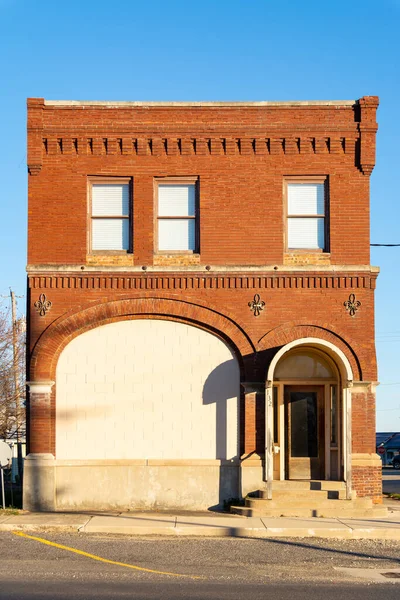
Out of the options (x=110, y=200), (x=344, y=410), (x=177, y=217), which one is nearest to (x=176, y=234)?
(x=177, y=217)

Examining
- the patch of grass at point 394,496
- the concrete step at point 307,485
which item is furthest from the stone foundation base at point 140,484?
the patch of grass at point 394,496

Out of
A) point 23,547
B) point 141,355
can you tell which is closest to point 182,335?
point 141,355

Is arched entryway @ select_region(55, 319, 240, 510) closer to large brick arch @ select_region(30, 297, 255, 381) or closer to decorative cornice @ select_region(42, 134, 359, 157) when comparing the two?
large brick arch @ select_region(30, 297, 255, 381)

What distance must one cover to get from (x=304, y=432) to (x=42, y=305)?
6.74m

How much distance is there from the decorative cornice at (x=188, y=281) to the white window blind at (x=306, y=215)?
0.83 m

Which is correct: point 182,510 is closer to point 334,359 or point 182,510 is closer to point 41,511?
point 41,511

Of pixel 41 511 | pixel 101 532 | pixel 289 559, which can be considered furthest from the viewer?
pixel 41 511

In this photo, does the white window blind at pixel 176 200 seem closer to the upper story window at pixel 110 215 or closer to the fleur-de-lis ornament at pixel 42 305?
the upper story window at pixel 110 215

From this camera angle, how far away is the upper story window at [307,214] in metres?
21.3

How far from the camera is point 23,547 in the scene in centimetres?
1581

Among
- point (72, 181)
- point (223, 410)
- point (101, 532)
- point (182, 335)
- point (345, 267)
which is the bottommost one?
point (101, 532)

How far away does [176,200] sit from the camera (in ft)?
70.4

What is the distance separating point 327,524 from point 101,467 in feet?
17.4

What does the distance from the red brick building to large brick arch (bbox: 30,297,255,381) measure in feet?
0.12
